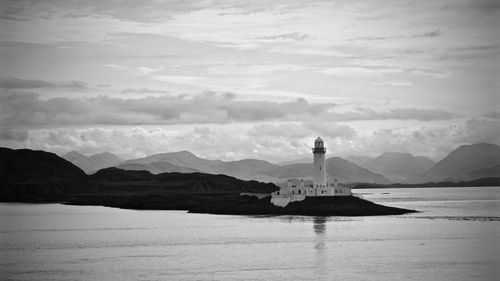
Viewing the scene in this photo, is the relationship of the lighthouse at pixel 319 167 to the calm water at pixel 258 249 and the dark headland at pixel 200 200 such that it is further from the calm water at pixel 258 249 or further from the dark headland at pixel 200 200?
the calm water at pixel 258 249

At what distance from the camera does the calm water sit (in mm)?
49562

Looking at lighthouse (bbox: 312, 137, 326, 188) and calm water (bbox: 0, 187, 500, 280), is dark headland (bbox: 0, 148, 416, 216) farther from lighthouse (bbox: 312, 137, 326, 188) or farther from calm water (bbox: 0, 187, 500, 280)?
lighthouse (bbox: 312, 137, 326, 188)

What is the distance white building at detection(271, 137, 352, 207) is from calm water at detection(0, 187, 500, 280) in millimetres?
3175

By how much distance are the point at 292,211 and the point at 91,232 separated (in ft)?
91.5

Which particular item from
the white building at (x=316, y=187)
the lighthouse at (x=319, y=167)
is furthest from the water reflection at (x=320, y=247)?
the lighthouse at (x=319, y=167)

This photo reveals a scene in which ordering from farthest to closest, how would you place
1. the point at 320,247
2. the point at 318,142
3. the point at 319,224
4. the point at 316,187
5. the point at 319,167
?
the point at 318,142
the point at 316,187
the point at 319,167
the point at 319,224
the point at 320,247

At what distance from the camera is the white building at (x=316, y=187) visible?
9569 centimetres

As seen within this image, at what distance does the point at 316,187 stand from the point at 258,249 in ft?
112

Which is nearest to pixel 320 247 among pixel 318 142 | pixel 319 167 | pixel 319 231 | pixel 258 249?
pixel 258 249

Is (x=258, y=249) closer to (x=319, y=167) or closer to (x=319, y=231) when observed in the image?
(x=319, y=231)

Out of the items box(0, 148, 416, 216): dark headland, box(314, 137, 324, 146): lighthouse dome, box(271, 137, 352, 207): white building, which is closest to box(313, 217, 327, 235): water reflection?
box(0, 148, 416, 216): dark headland

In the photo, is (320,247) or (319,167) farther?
(319,167)

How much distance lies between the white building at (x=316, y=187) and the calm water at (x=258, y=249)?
125 inches

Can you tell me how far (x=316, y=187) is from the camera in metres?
95.9
